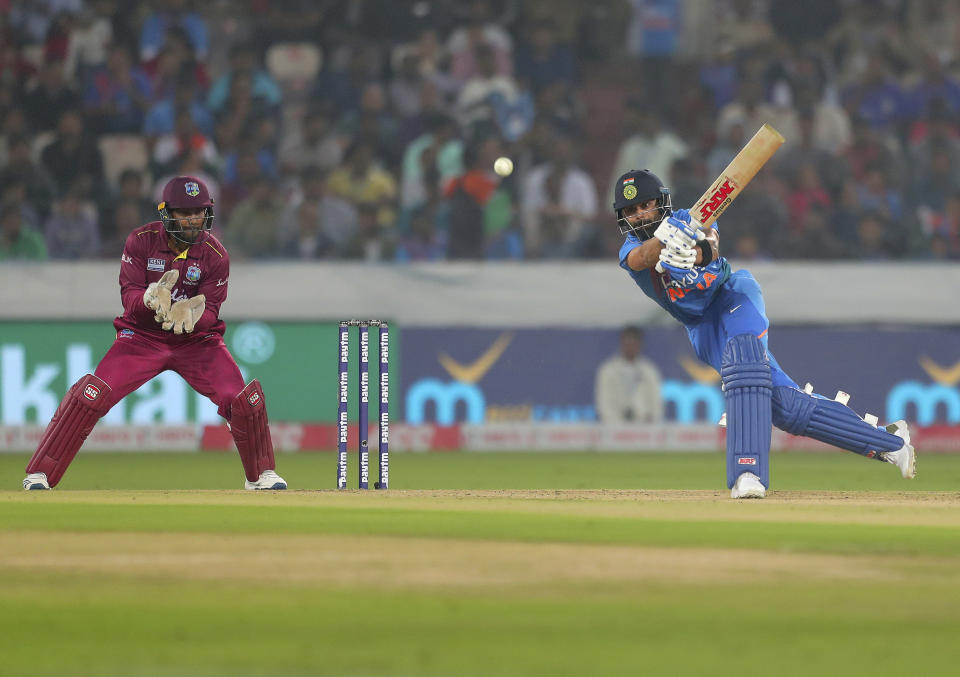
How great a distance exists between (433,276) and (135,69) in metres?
3.97

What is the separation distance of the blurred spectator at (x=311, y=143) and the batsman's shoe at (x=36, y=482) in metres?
6.97

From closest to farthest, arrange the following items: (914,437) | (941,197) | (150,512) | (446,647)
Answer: (446,647) → (150,512) → (914,437) → (941,197)

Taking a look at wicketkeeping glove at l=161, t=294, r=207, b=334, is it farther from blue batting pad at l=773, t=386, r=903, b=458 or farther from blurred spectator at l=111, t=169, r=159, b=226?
blurred spectator at l=111, t=169, r=159, b=226

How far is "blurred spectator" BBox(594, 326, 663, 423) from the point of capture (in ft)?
44.5

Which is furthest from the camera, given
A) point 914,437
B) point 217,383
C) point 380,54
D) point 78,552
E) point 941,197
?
point 380,54

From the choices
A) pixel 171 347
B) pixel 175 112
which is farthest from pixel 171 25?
pixel 171 347

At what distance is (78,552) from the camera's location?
5.51 m

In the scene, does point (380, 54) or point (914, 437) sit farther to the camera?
point (380, 54)

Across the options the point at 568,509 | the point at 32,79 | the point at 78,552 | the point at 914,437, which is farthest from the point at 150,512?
the point at 32,79

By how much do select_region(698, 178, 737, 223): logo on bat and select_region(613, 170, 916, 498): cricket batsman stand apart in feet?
0.23

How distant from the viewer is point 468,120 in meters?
15.1

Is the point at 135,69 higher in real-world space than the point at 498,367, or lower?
higher

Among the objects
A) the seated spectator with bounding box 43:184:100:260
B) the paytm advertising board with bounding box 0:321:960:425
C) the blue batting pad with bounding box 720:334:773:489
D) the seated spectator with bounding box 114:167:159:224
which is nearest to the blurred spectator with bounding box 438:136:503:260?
the paytm advertising board with bounding box 0:321:960:425

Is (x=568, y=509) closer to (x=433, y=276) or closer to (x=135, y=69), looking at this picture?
(x=433, y=276)
